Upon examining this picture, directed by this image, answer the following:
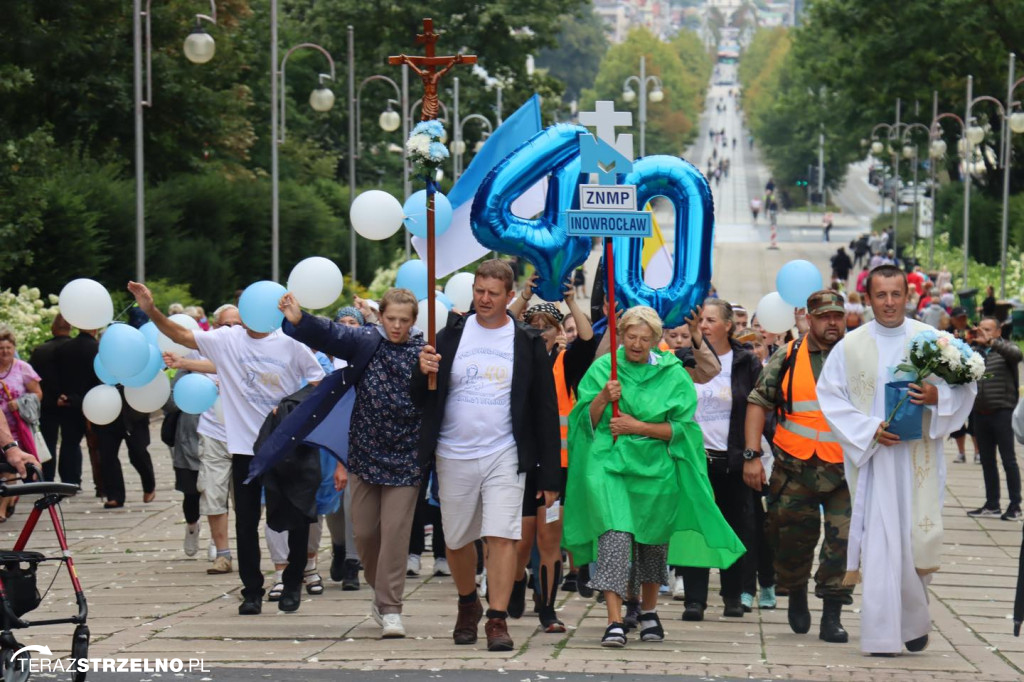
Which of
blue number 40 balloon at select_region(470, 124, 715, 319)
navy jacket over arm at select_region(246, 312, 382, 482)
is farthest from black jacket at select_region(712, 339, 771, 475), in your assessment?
navy jacket over arm at select_region(246, 312, 382, 482)

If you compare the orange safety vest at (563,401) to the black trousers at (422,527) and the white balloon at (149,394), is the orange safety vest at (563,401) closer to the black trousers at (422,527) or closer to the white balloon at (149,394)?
the black trousers at (422,527)

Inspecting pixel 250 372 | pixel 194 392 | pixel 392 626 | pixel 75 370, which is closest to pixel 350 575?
pixel 194 392

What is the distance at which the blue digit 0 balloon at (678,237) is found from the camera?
12.2 metres

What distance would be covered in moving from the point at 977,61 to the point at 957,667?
4805cm

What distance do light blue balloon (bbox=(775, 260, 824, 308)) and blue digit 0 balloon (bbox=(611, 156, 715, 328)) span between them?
2.12ft

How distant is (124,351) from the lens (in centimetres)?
1098

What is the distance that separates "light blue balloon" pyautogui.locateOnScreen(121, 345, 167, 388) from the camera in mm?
11258

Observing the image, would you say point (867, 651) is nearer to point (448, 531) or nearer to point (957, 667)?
point (957, 667)

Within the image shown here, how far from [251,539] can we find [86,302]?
8.00 ft

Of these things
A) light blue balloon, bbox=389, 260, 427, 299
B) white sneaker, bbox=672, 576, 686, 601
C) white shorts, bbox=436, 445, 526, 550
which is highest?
light blue balloon, bbox=389, 260, 427, 299

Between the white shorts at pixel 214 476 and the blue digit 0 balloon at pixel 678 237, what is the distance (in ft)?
9.44

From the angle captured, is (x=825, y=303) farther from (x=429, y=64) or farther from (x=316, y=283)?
(x=316, y=283)

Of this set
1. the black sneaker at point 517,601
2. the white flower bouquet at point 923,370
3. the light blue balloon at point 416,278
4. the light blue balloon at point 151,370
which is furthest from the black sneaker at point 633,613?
the light blue balloon at point 416,278

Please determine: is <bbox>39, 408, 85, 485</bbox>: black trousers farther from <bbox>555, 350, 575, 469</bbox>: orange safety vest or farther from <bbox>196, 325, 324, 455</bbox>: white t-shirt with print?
<bbox>555, 350, 575, 469</bbox>: orange safety vest
